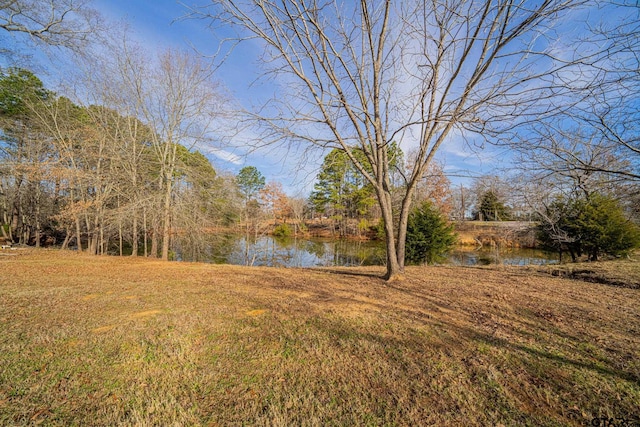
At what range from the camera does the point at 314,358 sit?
2398 mm

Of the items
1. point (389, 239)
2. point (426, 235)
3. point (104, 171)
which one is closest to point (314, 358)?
point (389, 239)

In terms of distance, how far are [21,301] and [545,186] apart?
11.1 m

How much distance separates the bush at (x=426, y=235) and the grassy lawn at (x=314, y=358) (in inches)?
280

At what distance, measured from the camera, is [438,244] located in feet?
38.5

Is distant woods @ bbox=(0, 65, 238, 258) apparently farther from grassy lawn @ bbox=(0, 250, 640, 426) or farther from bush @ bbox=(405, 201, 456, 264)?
bush @ bbox=(405, 201, 456, 264)

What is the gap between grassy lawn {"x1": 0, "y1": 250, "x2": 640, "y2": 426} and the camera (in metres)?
1.75

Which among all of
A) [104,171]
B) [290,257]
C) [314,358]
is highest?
[104,171]

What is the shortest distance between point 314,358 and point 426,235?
34.8ft

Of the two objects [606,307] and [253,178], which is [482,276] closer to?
[606,307]

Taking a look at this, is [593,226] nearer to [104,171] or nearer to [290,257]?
[290,257]

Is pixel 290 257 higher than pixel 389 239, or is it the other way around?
pixel 389 239

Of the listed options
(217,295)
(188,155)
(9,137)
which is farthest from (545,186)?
(9,137)

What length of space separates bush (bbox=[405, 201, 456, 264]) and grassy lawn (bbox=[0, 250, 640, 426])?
711 centimetres

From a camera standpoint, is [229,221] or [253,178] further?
[253,178]
